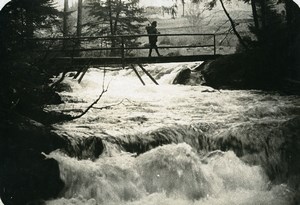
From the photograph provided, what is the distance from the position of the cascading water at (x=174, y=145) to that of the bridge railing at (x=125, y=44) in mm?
177

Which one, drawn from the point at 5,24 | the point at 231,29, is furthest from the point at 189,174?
the point at 5,24

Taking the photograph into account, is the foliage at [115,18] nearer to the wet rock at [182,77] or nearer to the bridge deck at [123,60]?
the bridge deck at [123,60]

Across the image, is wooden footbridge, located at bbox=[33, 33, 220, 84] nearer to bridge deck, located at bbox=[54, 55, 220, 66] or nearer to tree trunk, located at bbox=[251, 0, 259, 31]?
bridge deck, located at bbox=[54, 55, 220, 66]

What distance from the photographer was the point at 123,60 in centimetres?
318

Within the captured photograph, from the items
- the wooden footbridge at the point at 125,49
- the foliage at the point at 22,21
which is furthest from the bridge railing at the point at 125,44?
the foliage at the point at 22,21

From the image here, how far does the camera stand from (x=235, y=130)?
3.07 meters

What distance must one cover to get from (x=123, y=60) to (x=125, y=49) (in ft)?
0.30

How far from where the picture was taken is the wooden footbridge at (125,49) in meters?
3.08

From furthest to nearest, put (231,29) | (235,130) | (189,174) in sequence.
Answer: (231,29) → (235,130) → (189,174)

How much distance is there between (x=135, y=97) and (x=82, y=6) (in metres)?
0.87

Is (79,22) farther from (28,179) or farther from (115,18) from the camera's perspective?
(28,179)

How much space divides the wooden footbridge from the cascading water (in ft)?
0.37

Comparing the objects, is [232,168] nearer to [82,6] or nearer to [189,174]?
[189,174]

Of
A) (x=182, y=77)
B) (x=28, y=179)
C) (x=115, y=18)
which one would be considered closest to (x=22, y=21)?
(x=115, y=18)
